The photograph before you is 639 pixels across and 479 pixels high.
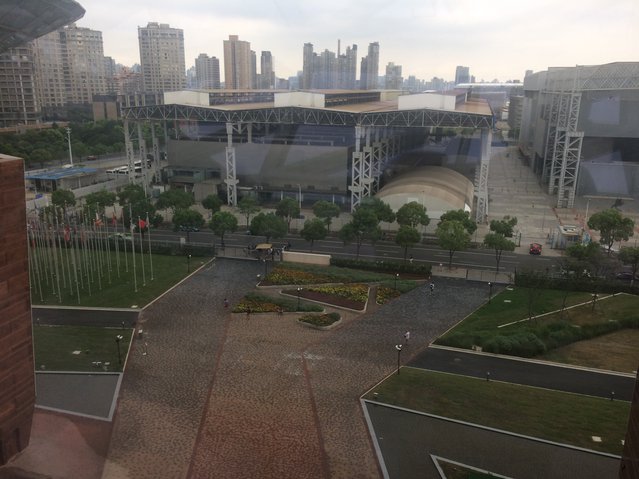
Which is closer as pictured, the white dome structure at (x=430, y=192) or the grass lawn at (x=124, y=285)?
the grass lawn at (x=124, y=285)

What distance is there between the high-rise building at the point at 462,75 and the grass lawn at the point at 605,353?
18.3m

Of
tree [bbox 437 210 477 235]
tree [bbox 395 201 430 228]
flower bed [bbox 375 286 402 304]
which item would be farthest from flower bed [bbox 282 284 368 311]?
tree [bbox 437 210 477 235]

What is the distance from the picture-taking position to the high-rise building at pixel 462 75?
90.0ft

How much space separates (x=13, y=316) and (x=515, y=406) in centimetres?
796

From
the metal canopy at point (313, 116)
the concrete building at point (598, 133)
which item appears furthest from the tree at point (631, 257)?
the concrete building at point (598, 133)

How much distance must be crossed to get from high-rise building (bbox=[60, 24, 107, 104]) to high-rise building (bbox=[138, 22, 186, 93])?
2.84m

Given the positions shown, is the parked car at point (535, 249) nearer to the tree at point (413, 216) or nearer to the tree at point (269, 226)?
the tree at point (413, 216)

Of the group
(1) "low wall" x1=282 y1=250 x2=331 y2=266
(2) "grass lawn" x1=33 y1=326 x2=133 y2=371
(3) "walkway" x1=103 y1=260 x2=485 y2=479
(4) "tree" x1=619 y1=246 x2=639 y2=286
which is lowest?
(3) "walkway" x1=103 y1=260 x2=485 y2=479

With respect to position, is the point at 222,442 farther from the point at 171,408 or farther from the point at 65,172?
the point at 65,172

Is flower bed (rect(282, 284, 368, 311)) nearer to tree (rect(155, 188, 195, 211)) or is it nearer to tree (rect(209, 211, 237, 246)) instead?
tree (rect(209, 211, 237, 246))

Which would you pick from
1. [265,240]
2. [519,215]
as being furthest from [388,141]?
[265,240]

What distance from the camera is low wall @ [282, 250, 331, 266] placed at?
17.2m

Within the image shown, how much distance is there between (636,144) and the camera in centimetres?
2703

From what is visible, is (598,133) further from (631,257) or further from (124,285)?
(124,285)
